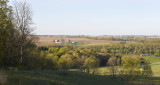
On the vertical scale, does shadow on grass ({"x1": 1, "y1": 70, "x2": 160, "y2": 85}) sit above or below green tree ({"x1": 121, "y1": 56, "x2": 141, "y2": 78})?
above

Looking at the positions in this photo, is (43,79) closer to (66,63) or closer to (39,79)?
(39,79)

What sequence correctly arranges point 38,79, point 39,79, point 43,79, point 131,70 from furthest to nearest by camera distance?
1. point 131,70
2. point 43,79
3. point 39,79
4. point 38,79

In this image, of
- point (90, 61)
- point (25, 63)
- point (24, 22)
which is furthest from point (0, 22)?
point (90, 61)

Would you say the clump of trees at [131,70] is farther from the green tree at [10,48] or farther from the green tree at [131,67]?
the green tree at [10,48]

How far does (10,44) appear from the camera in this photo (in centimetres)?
2345

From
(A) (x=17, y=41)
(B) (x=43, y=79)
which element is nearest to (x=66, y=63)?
(A) (x=17, y=41)

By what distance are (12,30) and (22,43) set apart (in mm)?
2316

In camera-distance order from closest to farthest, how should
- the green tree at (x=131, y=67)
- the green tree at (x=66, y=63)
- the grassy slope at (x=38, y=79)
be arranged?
the grassy slope at (x=38, y=79)
the green tree at (x=66, y=63)
the green tree at (x=131, y=67)

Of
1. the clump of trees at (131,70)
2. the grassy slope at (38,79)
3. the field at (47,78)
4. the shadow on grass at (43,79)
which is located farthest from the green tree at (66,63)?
the grassy slope at (38,79)

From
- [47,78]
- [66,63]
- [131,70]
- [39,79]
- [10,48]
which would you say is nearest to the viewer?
[39,79]

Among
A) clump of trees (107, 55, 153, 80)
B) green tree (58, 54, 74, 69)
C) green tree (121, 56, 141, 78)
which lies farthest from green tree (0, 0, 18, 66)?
green tree (121, 56, 141, 78)

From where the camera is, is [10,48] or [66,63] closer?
[10,48]

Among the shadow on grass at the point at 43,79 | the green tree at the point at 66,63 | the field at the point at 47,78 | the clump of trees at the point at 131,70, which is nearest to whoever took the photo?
the shadow on grass at the point at 43,79

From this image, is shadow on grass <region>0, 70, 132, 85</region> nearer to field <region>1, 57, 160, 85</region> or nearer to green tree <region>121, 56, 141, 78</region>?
field <region>1, 57, 160, 85</region>
